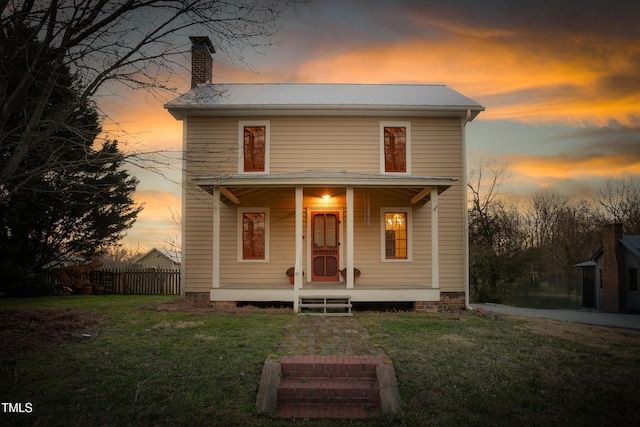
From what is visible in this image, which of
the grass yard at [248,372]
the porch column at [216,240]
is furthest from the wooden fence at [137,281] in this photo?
the grass yard at [248,372]

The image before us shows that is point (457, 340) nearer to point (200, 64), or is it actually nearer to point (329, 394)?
point (329, 394)

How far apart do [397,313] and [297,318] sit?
2.82 meters

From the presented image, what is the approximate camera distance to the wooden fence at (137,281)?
17.7 m

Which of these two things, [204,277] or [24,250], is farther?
[24,250]

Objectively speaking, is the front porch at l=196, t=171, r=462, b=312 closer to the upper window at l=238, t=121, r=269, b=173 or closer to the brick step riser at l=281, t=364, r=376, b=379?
the upper window at l=238, t=121, r=269, b=173

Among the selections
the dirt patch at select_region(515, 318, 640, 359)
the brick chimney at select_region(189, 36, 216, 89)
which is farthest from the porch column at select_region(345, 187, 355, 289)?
the brick chimney at select_region(189, 36, 216, 89)

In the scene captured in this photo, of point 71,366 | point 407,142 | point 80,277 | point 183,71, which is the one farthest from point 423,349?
point 80,277

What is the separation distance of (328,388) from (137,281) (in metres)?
15.3

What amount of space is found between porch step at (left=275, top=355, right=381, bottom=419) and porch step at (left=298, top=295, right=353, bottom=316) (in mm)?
4083

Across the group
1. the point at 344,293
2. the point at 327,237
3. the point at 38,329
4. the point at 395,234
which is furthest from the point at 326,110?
the point at 38,329

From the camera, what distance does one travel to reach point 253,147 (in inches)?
493

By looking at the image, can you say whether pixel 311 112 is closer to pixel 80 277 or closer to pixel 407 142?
pixel 407 142

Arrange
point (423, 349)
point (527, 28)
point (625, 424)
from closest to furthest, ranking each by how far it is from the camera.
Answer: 1. point (625, 424)
2. point (423, 349)
3. point (527, 28)

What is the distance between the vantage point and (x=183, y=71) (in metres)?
6.54
